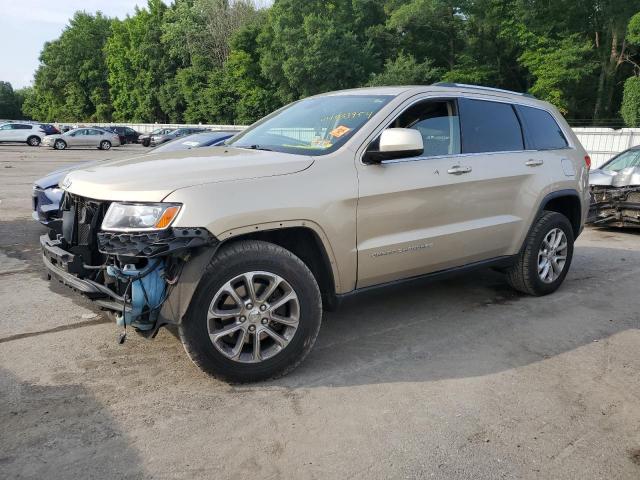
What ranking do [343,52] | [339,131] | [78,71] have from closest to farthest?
[339,131] < [343,52] < [78,71]

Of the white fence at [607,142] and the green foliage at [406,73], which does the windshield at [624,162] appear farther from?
the green foliage at [406,73]

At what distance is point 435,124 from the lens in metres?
4.41

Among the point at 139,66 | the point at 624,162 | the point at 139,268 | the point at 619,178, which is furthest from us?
the point at 139,66

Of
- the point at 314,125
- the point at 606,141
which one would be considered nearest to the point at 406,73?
the point at 606,141

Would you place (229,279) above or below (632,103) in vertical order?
below

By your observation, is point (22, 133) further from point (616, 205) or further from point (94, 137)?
point (616, 205)

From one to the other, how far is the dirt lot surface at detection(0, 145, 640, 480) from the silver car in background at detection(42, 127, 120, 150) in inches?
1288

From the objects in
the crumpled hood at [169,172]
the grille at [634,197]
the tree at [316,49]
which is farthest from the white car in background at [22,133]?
the crumpled hood at [169,172]

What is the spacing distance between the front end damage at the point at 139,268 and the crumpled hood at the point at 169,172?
0.46 feet

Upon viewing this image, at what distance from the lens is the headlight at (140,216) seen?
10.1 feet

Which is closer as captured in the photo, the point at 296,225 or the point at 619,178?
the point at 296,225

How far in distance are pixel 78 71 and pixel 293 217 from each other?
84.9m

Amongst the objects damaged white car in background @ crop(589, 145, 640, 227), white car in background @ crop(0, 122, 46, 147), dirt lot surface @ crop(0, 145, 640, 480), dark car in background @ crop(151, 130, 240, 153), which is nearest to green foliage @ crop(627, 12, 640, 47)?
damaged white car in background @ crop(589, 145, 640, 227)

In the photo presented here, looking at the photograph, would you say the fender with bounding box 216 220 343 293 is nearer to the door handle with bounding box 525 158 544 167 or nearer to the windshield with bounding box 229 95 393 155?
the windshield with bounding box 229 95 393 155
